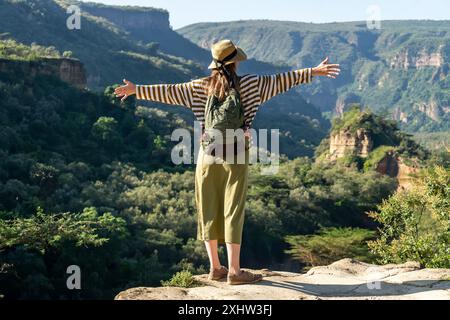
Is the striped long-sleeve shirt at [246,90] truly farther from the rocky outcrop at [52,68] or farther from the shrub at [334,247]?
the rocky outcrop at [52,68]

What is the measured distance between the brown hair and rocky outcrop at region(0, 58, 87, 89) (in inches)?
1683

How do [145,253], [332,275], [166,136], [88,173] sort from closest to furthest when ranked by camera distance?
[332,275] < [145,253] < [88,173] < [166,136]

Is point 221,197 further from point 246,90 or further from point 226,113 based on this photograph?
point 246,90

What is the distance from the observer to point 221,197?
6.16 meters

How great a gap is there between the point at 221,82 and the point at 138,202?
2869 cm

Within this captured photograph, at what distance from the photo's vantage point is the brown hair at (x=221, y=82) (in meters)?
5.89

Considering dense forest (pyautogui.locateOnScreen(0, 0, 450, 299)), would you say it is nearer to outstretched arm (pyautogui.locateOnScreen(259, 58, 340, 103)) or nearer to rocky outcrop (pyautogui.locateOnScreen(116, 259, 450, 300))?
rocky outcrop (pyautogui.locateOnScreen(116, 259, 450, 300))

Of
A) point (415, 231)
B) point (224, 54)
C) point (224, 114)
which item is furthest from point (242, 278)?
point (415, 231)

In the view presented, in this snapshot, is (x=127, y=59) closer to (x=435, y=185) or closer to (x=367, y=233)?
(x=367, y=233)

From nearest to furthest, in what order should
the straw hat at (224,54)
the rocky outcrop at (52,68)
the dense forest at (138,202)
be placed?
1. the straw hat at (224,54)
2. the dense forest at (138,202)
3. the rocky outcrop at (52,68)

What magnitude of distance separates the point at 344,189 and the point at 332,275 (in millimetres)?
38887

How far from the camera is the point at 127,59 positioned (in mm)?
109188

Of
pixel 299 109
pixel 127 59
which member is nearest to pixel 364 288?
pixel 127 59

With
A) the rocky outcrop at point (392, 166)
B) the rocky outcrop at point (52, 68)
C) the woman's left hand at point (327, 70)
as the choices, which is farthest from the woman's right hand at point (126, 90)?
the rocky outcrop at point (392, 166)
